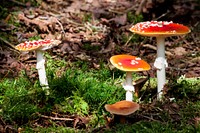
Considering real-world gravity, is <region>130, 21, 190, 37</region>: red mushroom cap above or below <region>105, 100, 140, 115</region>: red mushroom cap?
above

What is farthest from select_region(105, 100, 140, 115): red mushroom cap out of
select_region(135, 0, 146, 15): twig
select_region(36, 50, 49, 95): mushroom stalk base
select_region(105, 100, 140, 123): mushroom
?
select_region(135, 0, 146, 15): twig

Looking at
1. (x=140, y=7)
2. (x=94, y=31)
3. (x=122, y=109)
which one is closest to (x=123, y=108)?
(x=122, y=109)

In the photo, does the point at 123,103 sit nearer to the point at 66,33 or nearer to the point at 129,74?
the point at 129,74

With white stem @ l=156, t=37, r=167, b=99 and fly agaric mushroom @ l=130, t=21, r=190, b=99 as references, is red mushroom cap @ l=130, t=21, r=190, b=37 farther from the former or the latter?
white stem @ l=156, t=37, r=167, b=99

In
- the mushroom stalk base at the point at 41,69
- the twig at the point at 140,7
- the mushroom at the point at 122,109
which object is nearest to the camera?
the mushroom at the point at 122,109

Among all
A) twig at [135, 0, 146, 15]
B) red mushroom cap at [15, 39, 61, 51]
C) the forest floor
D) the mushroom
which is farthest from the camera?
twig at [135, 0, 146, 15]

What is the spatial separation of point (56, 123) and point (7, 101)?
62 cm

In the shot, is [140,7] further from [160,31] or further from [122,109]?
[122,109]

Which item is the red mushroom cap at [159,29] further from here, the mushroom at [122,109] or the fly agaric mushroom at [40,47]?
the fly agaric mushroom at [40,47]


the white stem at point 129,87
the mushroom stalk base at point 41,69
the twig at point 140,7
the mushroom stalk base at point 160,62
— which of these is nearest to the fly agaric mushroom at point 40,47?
the mushroom stalk base at point 41,69

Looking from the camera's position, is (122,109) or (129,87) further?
(129,87)

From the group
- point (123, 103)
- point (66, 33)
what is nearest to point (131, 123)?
point (123, 103)

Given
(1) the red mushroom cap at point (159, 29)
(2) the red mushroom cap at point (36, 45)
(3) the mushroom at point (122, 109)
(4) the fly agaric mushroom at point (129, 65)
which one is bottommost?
(3) the mushroom at point (122, 109)

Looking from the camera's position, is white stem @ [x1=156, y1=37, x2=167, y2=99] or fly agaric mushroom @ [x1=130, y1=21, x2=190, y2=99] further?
white stem @ [x1=156, y1=37, x2=167, y2=99]
